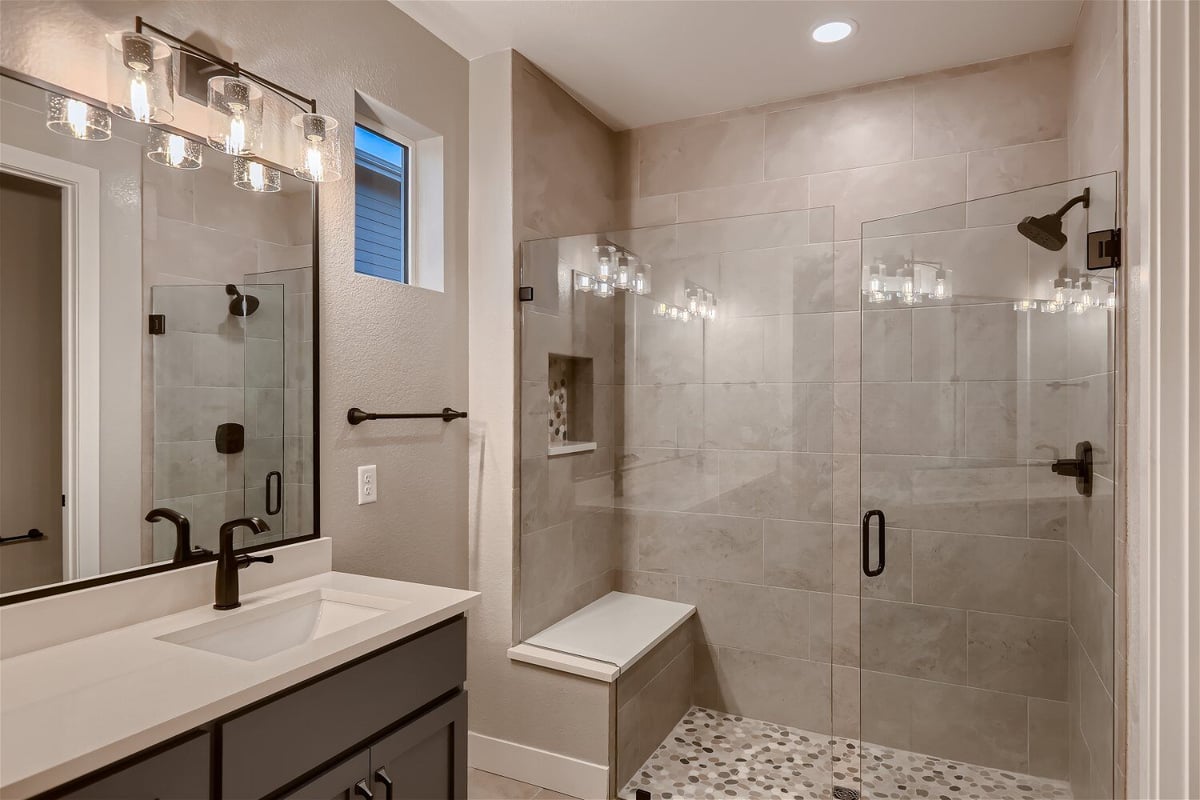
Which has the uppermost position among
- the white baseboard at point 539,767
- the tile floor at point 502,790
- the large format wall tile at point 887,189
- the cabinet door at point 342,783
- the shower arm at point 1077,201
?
the large format wall tile at point 887,189

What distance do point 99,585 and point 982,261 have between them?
7.48 ft

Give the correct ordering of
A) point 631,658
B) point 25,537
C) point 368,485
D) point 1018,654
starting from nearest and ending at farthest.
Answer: point 25,537 < point 1018,654 < point 368,485 < point 631,658

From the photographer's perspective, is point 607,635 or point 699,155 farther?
point 699,155

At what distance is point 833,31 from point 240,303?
A: 2.12 meters

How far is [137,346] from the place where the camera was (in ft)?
4.72

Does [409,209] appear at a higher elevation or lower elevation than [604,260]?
higher

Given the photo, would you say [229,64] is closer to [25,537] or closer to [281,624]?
[25,537]

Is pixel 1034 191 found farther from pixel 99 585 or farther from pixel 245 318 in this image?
pixel 99 585

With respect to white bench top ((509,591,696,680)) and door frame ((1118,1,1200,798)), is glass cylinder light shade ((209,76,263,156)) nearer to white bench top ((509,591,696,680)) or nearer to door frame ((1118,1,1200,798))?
white bench top ((509,591,696,680))

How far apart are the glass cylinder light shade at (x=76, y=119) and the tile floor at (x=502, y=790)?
7.04ft

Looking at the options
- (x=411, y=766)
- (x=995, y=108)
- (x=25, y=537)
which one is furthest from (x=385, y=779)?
(x=995, y=108)

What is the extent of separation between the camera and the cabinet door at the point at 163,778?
0.92 m

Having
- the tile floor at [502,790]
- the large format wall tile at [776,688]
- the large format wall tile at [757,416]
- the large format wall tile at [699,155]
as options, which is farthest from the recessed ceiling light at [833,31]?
the tile floor at [502,790]

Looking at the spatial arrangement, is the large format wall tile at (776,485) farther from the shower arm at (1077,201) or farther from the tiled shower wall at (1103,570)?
the shower arm at (1077,201)
